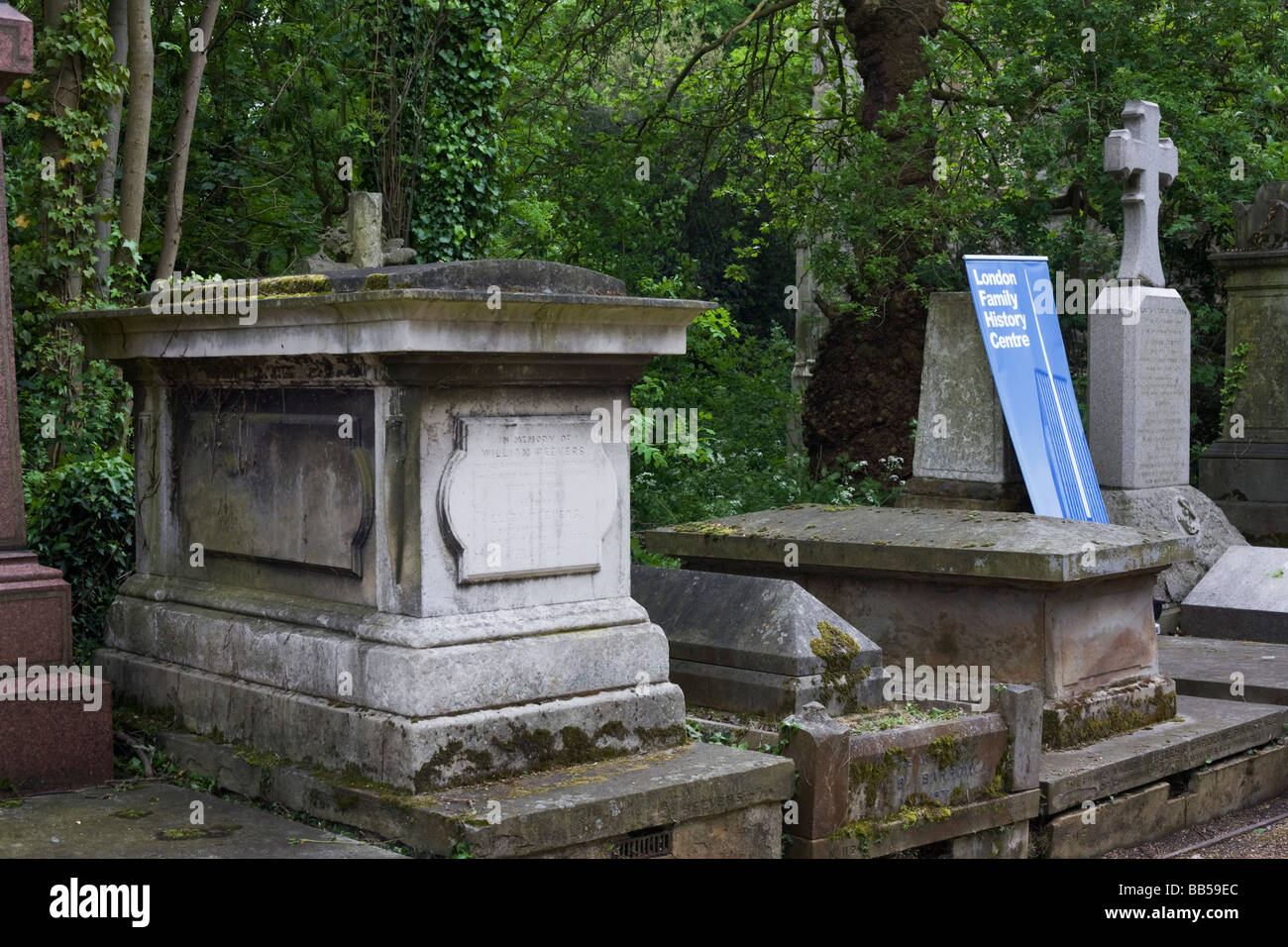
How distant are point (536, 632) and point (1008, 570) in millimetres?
2480

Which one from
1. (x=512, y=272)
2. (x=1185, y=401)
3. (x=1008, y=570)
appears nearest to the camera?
(x=512, y=272)

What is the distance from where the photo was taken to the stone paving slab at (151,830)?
13.3 ft

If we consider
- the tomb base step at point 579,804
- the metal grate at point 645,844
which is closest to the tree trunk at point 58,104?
the tomb base step at point 579,804

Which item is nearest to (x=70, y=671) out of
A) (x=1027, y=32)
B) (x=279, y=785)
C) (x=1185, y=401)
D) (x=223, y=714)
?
(x=223, y=714)

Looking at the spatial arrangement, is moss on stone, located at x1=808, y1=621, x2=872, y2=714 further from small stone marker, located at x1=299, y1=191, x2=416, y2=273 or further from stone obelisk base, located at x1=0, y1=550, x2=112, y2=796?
stone obelisk base, located at x1=0, y1=550, x2=112, y2=796

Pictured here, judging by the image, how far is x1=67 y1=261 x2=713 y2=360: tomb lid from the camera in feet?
13.9

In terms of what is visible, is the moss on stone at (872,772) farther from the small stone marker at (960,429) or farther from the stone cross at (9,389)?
the small stone marker at (960,429)

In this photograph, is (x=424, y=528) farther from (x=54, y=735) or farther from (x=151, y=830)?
(x=54, y=735)

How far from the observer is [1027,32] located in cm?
1407

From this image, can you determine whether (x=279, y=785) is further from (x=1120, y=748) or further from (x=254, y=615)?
(x=1120, y=748)
